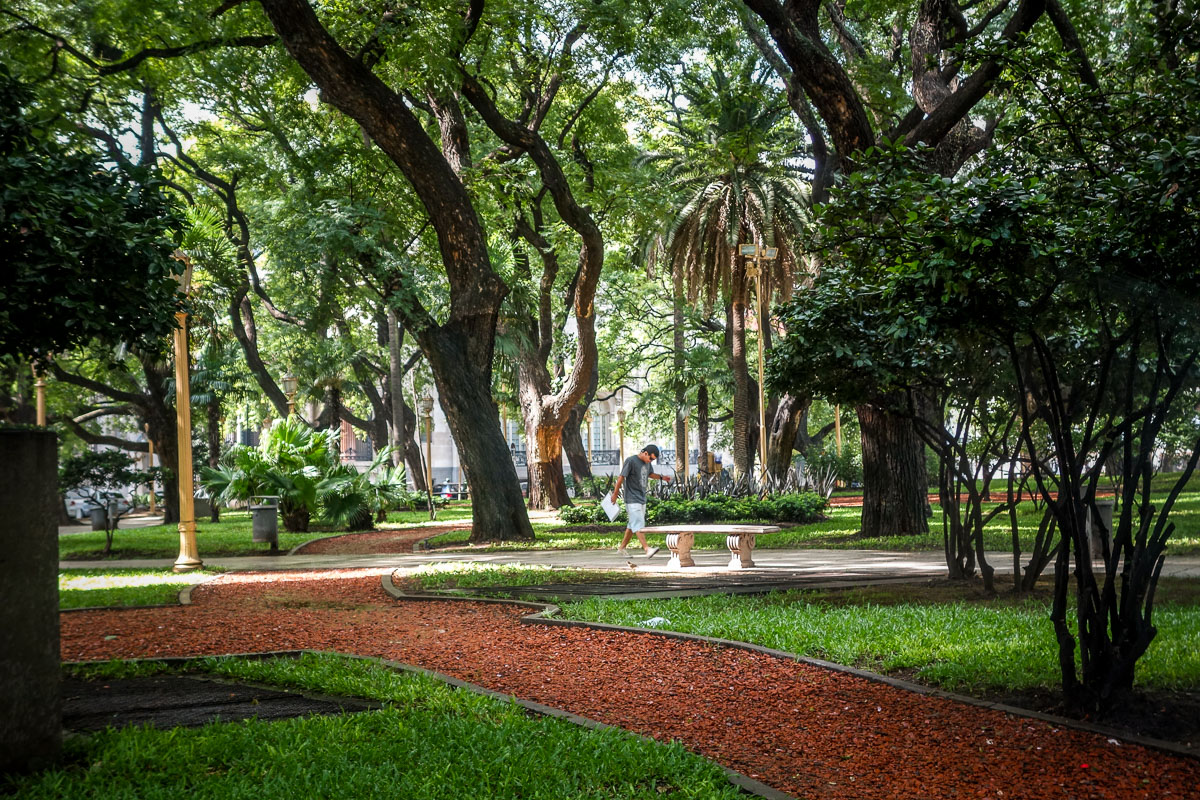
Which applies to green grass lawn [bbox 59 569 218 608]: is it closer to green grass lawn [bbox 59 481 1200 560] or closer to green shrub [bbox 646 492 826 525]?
green grass lawn [bbox 59 481 1200 560]

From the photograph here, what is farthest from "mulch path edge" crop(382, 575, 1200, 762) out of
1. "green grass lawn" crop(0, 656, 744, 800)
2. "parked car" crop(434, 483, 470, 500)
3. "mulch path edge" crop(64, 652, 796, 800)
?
"parked car" crop(434, 483, 470, 500)

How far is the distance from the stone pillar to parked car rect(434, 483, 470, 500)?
147 ft

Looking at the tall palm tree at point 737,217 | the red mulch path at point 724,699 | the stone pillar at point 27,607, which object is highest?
the tall palm tree at point 737,217

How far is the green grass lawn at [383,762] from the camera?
13.5ft

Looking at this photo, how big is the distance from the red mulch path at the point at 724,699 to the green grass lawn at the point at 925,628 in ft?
1.55

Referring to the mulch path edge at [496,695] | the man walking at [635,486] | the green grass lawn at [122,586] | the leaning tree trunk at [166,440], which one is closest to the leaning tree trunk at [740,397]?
the man walking at [635,486]

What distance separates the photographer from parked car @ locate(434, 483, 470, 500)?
165 ft

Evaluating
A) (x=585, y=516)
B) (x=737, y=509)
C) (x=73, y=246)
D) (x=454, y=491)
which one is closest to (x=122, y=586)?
(x=73, y=246)

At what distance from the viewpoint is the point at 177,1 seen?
14.3m

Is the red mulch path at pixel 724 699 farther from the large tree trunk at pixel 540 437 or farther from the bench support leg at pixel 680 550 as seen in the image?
the large tree trunk at pixel 540 437

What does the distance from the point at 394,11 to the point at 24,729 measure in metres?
12.9

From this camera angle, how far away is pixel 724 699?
578 centimetres

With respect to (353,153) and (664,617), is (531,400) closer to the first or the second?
(353,153)

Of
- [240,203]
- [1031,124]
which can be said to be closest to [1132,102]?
[1031,124]
